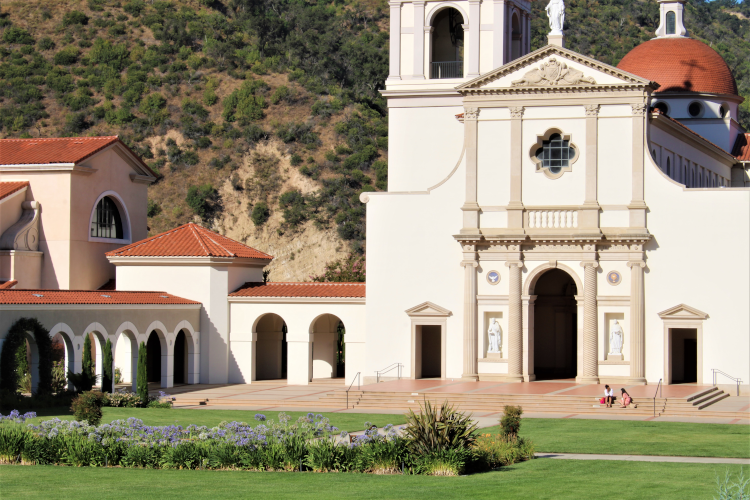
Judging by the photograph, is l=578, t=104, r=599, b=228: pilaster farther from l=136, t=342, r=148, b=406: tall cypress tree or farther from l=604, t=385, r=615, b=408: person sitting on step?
l=136, t=342, r=148, b=406: tall cypress tree

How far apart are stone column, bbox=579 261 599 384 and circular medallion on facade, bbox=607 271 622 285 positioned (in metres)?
0.59

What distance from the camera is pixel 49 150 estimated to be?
47875mm

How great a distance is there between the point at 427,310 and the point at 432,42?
12580 millimetres

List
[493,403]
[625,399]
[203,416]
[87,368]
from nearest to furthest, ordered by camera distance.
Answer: [203,416], [625,399], [493,403], [87,368]

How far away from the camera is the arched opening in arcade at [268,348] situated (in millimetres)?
47844

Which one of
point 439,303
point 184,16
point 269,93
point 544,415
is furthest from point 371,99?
point 544,415

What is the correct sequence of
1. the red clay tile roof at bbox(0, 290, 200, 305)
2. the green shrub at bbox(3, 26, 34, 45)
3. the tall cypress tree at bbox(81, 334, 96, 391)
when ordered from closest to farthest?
1. the red clay tile roof at bbox(0, 290, 200, 305)
2. the tall cypress tree at bbox(81, 334, 96, 391)
3. the green shrub at bbox(3, 26, 34, 45)

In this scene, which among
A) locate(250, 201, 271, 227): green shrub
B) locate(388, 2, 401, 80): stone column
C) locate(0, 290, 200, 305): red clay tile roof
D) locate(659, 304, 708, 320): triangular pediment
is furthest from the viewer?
locate(250, 201, 271, 227): green shrub

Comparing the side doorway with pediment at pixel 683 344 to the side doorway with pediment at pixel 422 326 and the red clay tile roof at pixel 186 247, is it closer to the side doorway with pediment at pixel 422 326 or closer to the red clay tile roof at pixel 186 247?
the side doorway with pediment at pixel 422 326

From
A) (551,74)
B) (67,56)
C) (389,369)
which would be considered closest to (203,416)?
(389,369)

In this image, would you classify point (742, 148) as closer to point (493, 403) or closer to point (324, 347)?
point (324, 347)

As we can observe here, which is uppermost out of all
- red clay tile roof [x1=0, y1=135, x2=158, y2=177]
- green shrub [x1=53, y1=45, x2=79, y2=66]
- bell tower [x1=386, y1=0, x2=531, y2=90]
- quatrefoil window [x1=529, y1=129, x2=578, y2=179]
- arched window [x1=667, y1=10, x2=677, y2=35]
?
green shrub [x1=53, y1=45, x2=79, y2=66]

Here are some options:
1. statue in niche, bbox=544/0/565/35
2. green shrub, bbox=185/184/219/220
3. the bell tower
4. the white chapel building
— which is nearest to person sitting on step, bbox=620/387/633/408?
the white chapel building

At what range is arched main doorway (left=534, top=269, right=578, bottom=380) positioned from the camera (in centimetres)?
4453
